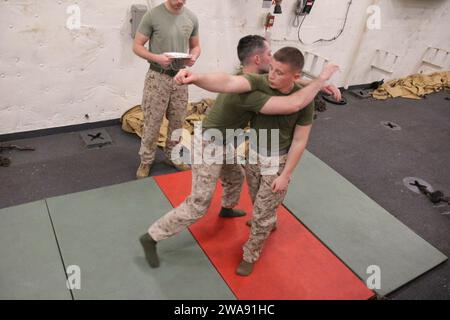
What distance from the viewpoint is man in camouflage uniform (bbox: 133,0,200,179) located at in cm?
255

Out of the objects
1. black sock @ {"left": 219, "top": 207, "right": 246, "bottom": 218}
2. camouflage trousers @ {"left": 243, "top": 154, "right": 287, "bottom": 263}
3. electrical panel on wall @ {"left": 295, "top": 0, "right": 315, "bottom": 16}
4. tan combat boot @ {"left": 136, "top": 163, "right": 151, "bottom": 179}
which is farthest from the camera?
electrical panel on wall @ {"left": 295, "top": 0, "right": 315, "bottom": 16}

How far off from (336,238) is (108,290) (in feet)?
5.79

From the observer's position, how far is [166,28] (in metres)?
2.57

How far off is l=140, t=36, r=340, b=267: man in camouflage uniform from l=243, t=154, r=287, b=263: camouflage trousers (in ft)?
0.82

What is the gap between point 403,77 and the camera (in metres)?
6.32

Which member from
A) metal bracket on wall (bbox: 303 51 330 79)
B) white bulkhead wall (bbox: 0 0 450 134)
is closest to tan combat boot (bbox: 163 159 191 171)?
white bulkhead wall (bbox: 0 0 450 134)

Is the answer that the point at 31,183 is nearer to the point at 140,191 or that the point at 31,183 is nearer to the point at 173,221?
the point at 140,191

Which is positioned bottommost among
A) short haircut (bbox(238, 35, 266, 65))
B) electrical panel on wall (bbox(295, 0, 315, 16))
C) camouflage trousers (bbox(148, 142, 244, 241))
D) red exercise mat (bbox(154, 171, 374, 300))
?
red exercise mat (bbox(154, 171, 374, 300))

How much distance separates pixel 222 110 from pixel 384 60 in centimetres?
482

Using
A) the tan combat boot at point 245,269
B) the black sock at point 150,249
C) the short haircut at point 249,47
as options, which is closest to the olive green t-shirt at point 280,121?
the short haircut at point 249,47

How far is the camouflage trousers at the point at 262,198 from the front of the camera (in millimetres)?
2004

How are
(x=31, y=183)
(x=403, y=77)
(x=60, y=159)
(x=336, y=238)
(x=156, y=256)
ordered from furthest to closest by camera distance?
1. (x=403, y=77)
2. (x=60, y=159)
3. (x=31, y=183)
4. (x=336, y=238)
5. (x=156, y=256)

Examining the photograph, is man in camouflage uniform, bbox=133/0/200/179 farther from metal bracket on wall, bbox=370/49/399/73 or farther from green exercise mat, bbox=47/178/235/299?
metal bracket on wall, bbox=370/49/399/73
